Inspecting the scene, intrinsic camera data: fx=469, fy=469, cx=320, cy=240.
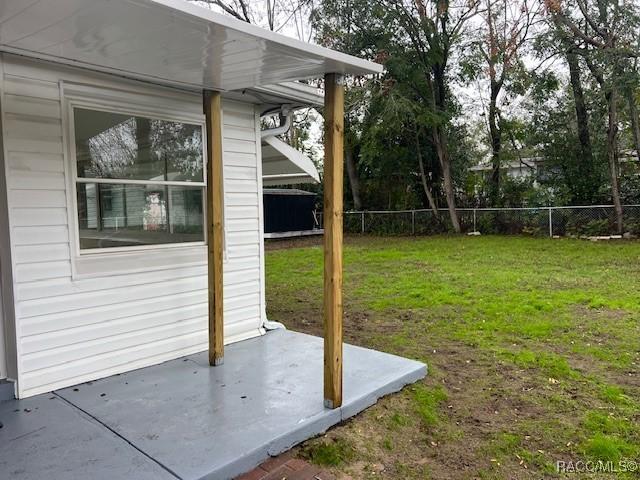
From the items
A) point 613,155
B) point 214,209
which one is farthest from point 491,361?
point 613,155

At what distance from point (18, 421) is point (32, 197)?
55.2 inches

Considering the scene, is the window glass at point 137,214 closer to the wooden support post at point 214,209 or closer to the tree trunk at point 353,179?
the wooden support post at point 214,209

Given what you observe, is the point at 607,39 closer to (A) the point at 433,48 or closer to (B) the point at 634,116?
(B) the point at 634,116

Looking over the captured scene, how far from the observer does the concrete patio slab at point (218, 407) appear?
243 centimetres

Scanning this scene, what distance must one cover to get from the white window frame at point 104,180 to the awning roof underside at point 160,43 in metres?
0.25

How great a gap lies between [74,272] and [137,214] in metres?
0.64

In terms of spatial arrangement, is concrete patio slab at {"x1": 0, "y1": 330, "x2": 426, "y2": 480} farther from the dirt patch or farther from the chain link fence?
the chain link fence

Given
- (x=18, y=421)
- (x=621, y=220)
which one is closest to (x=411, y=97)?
(x=621, y=220)

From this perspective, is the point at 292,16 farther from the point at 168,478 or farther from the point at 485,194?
the point at 168,478

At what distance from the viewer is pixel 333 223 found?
9.24 ft

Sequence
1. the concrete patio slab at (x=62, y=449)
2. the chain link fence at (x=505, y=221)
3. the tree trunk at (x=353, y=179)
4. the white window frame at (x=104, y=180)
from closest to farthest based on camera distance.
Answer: the concrete patio slab at (x=62, y=449), the white window frame at (x=104, y=180), the chain link fence at (x=505, y=221), the tree trunk at (x=353, y=179)

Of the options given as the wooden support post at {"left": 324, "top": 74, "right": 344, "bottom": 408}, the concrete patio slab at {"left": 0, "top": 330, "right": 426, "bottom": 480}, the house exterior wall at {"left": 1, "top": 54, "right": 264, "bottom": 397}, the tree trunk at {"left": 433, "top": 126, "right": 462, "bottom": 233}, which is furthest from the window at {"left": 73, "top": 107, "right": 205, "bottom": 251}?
the tree trunk at {"left": 433, "top": 126, "right": 462, "bottom": 233}

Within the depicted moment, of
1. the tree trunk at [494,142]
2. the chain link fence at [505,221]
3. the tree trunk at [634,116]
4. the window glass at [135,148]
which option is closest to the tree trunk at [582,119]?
the tree trunk at [634,116]

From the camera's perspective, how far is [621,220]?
12.0 metres
